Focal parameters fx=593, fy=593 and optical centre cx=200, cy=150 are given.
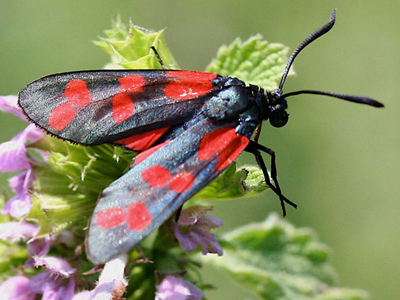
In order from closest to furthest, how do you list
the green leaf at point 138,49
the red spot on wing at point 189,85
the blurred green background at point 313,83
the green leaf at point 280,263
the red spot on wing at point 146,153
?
the red spot on wing at point 146,153, the red spot on wing at point 189,85, the green leaf at point 138,49, the green leaf at point 280,263, the blurred green background at point 313,83

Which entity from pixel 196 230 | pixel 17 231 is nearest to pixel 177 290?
pixel 196 230

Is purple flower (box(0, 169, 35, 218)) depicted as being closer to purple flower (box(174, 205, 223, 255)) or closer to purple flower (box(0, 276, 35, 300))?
purple flower (box(0, 276, 35, 300))

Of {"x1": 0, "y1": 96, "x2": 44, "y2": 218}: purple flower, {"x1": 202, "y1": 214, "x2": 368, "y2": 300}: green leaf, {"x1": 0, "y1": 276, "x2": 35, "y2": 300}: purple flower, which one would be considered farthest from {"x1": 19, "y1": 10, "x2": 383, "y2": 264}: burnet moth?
{"x1": 202, "y1": 214, "x2": 368, "y2": 300}: green leaf

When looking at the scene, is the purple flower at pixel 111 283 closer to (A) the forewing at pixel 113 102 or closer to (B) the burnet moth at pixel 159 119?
(B) the burnet moth at pixel 159 119

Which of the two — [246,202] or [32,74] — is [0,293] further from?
[32,74]

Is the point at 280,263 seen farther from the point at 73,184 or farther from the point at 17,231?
the point at 17,231

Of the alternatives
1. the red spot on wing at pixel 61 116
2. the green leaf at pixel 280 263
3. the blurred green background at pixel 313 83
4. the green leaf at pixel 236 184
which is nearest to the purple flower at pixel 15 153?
the red spot on wing at pixel 61 116

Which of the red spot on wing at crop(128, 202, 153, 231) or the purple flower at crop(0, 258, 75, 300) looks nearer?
the red spot on wing at crop(128, 202, 153, 231)
